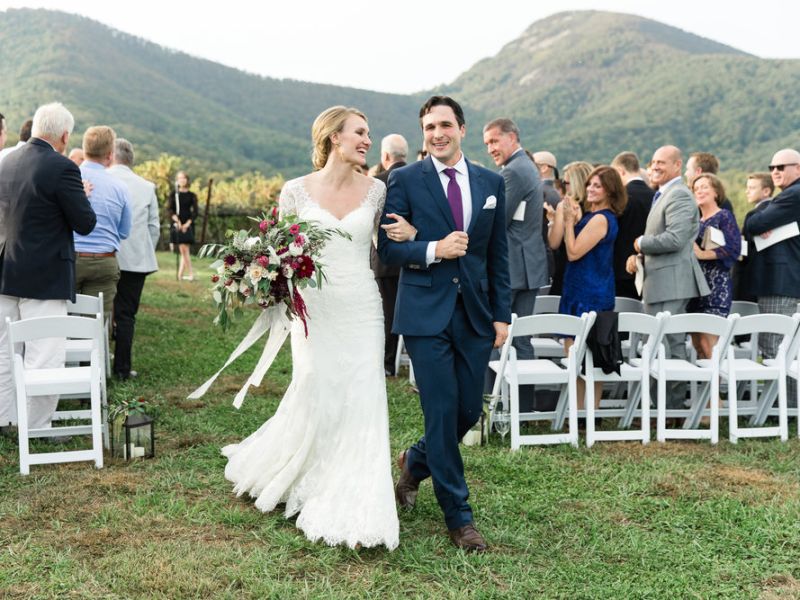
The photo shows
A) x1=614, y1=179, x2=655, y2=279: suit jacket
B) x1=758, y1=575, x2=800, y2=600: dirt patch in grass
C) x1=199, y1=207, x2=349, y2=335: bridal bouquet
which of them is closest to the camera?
x1=758, y1=575, x2=800, y2=600: dirt patch in grass

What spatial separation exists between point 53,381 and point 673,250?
4.71 m

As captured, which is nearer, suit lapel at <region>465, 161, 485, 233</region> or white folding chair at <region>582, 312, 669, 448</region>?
suit lapel at <region>465, 161, 485, 233</region>

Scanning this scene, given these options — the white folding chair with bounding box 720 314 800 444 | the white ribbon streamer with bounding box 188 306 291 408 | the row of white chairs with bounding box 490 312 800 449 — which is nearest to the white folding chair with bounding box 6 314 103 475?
the white ribbon streamer with bounding box 188 306 291 408

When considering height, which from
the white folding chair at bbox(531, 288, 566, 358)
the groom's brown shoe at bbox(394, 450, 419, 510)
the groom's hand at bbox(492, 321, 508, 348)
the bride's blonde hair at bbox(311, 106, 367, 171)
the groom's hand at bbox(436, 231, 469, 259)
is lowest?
the groom's brown shoe at bbox(394, 450, 419, 510)

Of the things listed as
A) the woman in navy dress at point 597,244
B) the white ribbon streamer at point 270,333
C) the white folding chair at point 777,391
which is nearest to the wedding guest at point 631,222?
the woman in navy dress at point 597,244

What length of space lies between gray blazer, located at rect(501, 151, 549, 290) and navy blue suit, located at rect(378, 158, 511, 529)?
2.41 meters

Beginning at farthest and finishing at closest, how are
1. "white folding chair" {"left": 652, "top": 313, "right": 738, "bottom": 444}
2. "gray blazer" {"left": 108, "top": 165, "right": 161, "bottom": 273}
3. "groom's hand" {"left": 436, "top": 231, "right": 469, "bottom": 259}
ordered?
"gray blazer" {"left": 108, "top": 165, "right": 161, "bottom": 273} → "white folding chair" {"left": 652, "top": 313, "right": 738, "bottom": 444} → "groom's hand" {"left": 436, "top": 231, "right": 469, "bottom": 259}

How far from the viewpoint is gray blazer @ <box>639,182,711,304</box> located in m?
6.68

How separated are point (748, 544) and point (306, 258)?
8.97ft

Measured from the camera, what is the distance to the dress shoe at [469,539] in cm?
417

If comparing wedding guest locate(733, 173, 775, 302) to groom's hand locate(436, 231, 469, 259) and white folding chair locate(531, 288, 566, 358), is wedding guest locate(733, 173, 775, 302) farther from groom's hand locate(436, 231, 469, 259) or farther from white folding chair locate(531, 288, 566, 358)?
groom's hand locate(436, 231, 469, 259)

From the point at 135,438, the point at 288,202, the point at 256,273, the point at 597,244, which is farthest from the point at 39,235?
the point at 597,244

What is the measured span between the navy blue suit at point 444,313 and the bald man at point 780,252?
4.35 metres

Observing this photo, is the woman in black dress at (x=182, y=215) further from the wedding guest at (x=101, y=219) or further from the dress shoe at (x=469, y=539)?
the dress shoe at (x=469, y=539)
